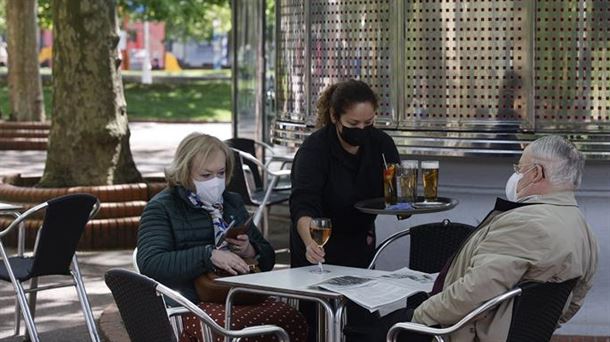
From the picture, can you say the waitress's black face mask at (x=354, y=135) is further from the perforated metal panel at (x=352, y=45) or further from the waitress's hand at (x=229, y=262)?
the perforated metal panel at (x=352, y=45)

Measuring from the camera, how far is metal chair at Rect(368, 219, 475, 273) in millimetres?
6016

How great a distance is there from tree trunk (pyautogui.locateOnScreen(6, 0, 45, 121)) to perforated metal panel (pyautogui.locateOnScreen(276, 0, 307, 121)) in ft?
54.9

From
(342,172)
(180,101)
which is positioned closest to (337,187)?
(342,172)

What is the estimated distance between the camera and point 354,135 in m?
6.05

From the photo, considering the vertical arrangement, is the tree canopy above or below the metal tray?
above

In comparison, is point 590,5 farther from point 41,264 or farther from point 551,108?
point 41,264

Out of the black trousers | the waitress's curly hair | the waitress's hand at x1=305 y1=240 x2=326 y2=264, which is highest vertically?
the waitress's curly hair

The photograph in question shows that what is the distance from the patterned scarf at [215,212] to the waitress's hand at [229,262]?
6.2 inches

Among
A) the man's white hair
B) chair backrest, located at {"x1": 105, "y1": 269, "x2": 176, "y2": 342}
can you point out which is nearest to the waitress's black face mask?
the man's white hair

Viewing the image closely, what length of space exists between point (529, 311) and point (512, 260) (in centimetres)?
20

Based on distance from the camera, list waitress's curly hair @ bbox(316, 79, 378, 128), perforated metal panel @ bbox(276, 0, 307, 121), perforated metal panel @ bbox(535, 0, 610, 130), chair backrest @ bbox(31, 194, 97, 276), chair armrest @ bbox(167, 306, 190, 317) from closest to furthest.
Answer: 1. chair armrest @ bbox(167, 306, 190, 317)
2. waitress's curly hair @ bbox(316, 79, 378, 128)
3. chair backrest @ bbox(31, 194, 97, 276)
4. perforated metal panel @ bbox(535, 0, 610, 130)
5. perforated metal panel @ bbox(276, 0, 307, 121)

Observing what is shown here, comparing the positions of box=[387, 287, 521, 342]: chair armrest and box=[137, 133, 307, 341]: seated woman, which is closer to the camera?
box=[387, 287, 521, 342]: chair armrest

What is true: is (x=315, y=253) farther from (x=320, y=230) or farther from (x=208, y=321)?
(x=208, y=321)

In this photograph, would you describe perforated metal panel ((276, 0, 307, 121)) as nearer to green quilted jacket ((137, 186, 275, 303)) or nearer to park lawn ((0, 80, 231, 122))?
green quilted jacket ((137, 186, 275, 303))
